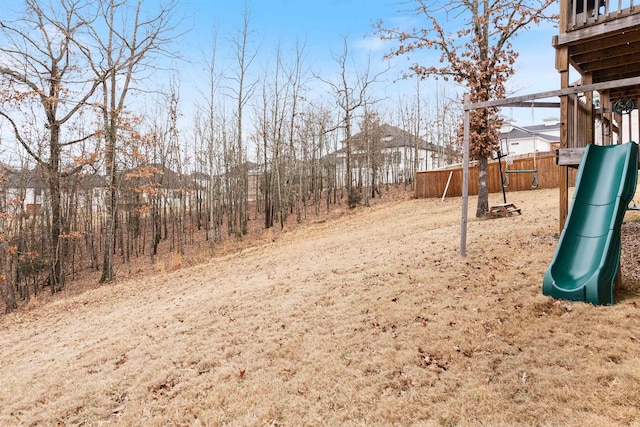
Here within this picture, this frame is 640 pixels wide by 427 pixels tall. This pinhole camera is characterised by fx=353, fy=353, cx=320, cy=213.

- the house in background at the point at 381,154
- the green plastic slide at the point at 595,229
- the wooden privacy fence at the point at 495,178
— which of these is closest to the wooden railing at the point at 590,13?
the green plastic slide at the point at 595,229

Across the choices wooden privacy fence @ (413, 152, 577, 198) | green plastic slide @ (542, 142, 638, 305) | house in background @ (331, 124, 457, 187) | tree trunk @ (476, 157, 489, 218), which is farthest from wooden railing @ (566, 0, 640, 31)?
house in background @ (331, 124, 457, 187)

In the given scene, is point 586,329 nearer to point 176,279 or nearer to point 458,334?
point 458,334

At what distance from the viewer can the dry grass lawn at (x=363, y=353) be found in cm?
304

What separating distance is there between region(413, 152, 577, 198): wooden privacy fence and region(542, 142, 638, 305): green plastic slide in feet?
40.1

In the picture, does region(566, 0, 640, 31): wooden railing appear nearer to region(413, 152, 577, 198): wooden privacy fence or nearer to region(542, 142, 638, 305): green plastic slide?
region(542, 142, 638, 305): green plastic slide

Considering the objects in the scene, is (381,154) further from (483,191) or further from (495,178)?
(483,191)

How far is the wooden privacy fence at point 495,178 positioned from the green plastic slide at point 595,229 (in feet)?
40.1

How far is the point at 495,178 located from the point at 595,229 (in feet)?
51.6

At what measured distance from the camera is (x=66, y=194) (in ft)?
56.1

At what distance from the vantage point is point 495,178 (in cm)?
1888

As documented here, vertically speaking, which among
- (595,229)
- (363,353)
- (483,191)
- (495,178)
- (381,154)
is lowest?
(363,353)

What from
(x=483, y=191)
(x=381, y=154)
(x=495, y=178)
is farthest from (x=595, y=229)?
(x=381, y=154)

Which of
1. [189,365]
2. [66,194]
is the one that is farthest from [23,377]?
[66,194]

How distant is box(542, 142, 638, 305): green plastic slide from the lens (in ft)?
13.3
